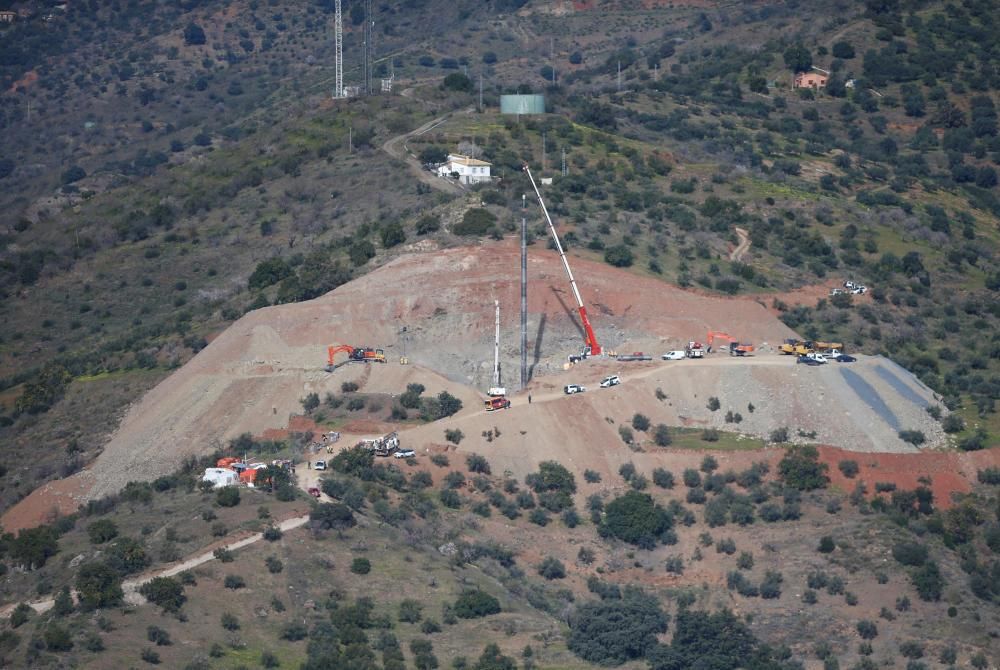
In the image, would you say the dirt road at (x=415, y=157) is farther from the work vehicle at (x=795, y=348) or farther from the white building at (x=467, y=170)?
the work vehicle at (x=795, y=348)

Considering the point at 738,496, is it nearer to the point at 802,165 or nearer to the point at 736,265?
the point at 736,265

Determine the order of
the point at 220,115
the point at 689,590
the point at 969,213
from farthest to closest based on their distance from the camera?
1. the point at 220,115
2. the point at 969,213
3. the point at 689,590

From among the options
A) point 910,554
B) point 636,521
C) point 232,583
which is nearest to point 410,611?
point 232,583

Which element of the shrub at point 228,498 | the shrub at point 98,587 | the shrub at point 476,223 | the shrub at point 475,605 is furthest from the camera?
the shrub at point 476,223

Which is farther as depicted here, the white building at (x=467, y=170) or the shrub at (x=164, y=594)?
the white building at (x=467, y=170)

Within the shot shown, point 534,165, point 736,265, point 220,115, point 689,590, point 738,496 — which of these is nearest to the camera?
point 689,590

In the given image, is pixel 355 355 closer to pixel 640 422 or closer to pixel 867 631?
pixel 640 422

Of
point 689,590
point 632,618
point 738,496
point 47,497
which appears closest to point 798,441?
point 738,496

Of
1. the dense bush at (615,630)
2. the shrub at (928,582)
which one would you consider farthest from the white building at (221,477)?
the shrub at (928,582)
